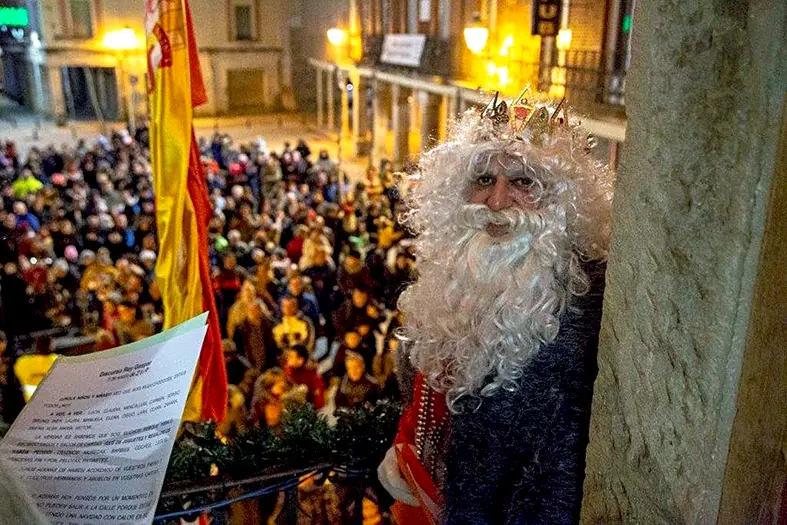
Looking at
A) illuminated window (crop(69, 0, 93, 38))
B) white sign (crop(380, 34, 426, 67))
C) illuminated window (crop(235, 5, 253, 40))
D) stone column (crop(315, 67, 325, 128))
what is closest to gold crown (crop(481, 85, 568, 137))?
white sign (crop(380, 34, 426, 67))

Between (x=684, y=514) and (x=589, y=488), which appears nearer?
(x=684, y=514)

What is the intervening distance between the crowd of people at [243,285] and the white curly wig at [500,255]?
119 centimetres

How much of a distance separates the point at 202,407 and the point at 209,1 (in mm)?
32132

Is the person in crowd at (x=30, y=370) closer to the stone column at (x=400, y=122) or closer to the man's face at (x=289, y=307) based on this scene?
the man's face at (x=289, y=307)

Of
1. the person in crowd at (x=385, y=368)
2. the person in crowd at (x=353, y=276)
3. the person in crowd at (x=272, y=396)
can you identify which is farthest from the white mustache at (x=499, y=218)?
the person in crowd at (x=353, y=276)

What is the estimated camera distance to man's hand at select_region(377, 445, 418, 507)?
9.11ft

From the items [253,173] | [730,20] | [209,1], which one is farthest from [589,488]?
[209,1]

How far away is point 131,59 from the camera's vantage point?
26.6 m

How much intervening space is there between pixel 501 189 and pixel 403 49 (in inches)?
771

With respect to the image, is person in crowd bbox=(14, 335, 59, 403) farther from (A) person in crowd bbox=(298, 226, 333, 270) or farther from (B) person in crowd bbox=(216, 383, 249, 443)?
(A) person in crowd bbox=(298, 226, 333, 270)

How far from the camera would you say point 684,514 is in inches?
65.7

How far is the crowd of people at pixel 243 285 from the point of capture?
5711 millimetres

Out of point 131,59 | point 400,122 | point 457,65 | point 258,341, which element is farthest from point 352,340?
point 131,59

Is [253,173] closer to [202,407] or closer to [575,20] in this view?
[575,20]
